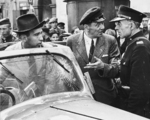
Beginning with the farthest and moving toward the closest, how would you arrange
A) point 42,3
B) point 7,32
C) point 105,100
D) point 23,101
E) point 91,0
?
point 42,3 → point 91,0 → point 7,32 → point 105,100 → point 23,101

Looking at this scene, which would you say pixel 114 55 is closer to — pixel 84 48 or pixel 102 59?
pixel 102 59

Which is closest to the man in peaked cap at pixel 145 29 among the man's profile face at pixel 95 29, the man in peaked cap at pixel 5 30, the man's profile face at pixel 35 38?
the man in peaked cap at pixel 5 30

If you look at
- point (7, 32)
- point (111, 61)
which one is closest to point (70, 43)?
point (111, 61)

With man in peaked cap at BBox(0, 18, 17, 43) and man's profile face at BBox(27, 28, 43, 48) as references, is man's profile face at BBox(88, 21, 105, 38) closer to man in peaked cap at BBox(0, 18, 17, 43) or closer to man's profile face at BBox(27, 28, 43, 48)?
man's profile face at BBox(27, 28, 43, 48)

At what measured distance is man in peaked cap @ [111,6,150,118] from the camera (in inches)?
177

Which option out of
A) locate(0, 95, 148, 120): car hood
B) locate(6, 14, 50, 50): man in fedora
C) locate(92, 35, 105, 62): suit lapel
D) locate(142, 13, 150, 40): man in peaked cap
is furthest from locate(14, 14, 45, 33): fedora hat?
locate(142, 13, 150, 40): man in peaked cap

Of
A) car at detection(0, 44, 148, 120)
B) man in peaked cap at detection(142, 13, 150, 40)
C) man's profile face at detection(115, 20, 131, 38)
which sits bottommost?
man in peaked cap at detection(142, 13, 150, 40)

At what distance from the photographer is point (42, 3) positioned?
25.5 m

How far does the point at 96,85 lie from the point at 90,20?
0.86m

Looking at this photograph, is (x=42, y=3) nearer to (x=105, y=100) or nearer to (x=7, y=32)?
(x=7, y=32)

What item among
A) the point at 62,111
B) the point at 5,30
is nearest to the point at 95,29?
the point at 62,111

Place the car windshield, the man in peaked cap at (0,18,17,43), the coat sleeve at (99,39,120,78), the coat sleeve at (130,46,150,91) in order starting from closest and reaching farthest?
the car windshield
the coat sleeve at (130,46,150,91)
the coat sleeve at (99,39,120,78)
the man in peaked cap at (0,18,17,43)

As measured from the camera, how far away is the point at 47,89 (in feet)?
13.0

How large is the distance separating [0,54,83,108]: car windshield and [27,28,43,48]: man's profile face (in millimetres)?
771
